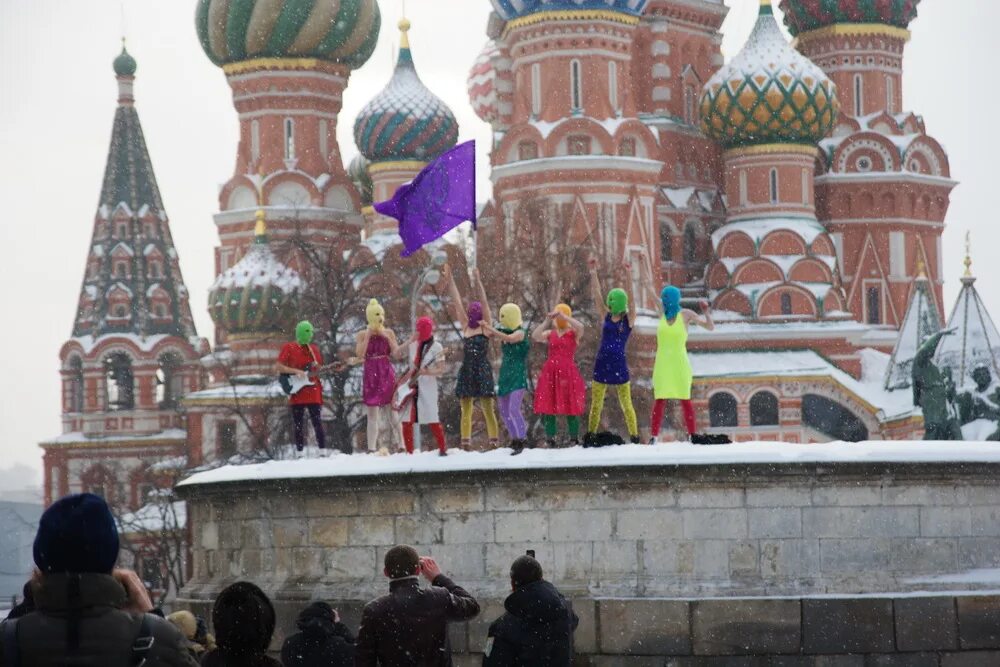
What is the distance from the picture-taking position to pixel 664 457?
12.9 metres

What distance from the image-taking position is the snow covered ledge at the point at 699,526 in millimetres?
12781

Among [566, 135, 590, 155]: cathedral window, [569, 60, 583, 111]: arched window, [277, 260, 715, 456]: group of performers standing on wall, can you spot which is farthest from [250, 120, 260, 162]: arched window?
[277, 260, 715, 456]: group of performers standing on wall

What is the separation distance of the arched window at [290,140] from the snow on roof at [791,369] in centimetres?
1002

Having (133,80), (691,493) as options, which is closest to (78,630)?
(691,493)

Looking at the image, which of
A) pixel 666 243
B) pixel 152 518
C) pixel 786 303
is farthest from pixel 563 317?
pixel 152 518

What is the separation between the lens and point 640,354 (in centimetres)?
3762

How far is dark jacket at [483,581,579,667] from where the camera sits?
9.37 m

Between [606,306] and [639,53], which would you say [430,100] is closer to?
[639,53]

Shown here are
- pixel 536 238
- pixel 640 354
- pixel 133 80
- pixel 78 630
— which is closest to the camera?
pixel 78 630

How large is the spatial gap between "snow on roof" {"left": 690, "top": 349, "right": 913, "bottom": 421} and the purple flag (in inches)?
961

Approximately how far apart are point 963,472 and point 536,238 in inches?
863

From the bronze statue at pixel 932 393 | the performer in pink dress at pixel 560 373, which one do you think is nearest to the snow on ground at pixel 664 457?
the performer in pink dress at pixel 560 373

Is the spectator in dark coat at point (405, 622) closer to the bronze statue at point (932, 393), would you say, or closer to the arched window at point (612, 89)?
the bronze statue at point (932, 393)

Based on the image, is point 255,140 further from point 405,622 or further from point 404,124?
point 405,622
